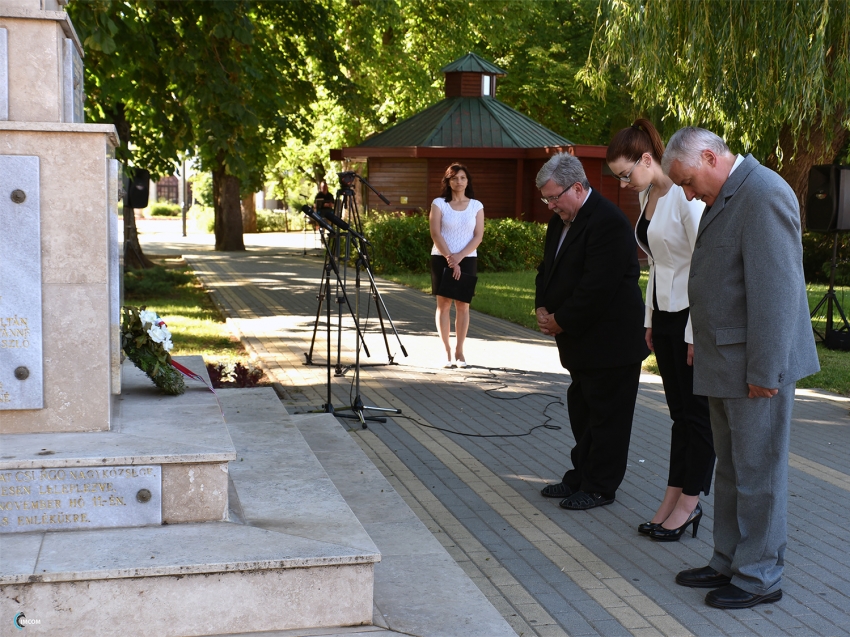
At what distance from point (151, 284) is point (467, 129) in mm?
12552

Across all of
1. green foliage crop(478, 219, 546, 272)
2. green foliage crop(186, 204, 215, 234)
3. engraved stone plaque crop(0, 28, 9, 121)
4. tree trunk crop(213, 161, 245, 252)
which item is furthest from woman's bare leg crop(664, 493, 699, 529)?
green foliage crop(186, 204, 215, 234)

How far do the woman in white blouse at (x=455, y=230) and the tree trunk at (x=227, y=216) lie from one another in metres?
21.0

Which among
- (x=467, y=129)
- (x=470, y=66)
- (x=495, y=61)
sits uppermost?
(x=495, y=61)

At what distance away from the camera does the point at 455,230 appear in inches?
375

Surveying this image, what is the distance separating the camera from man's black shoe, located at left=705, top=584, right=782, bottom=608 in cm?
404

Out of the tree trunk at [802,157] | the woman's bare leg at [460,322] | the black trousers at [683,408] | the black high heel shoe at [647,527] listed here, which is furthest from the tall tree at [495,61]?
the black high heel shoe at [647,527]

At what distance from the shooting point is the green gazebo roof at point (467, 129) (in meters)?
26.5

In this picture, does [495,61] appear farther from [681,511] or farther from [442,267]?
[681,511]

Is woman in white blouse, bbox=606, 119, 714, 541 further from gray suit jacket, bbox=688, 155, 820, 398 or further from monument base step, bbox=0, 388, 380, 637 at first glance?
monument base step, bbox=0, 388, 380, 637

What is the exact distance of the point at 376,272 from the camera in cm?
2278

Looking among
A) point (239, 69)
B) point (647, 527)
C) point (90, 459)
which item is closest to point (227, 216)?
point (239, 69)

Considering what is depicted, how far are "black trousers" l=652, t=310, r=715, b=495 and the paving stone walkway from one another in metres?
0.39

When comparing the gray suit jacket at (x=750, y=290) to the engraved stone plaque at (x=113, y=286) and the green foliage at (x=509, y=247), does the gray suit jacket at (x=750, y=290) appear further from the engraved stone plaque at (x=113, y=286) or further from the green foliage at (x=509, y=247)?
the green foliage at (x=509, y=247)

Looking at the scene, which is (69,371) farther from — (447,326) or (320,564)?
(447,326)
